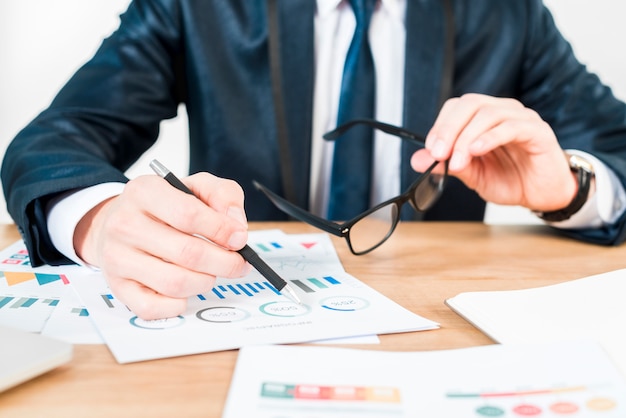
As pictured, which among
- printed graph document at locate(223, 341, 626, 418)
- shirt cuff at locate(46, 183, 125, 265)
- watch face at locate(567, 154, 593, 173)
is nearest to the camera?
printed graph document at locate(223, 341, 626, 418)

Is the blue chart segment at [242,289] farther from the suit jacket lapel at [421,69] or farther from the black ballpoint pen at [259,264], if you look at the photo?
the suit jacket lapel at [421,69]

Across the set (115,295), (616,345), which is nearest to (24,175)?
→ (115,295)

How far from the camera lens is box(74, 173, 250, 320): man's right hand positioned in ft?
1.72

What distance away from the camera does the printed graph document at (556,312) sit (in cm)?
49

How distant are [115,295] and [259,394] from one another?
21 cm

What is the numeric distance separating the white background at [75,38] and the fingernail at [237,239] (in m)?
1.86

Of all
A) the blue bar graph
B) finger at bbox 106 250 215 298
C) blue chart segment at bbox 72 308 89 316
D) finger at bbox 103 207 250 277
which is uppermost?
finger at bbox 103 207 250 277

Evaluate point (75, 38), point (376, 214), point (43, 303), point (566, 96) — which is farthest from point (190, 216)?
point (75, 38)

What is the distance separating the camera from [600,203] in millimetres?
924

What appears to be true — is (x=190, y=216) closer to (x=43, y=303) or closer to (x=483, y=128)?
(x=43, y=303)

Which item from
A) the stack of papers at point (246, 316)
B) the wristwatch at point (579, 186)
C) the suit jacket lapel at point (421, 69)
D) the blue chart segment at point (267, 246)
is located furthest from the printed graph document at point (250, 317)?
the suit jacket lapel at point (421, 69)

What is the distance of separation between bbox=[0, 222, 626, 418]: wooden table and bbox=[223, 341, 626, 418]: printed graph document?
0.10ft

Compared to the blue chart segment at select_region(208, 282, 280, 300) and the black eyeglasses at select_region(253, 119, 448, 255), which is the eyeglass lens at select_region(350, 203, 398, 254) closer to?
the black eyeglasses at select_region(253, 119, 448, 255)

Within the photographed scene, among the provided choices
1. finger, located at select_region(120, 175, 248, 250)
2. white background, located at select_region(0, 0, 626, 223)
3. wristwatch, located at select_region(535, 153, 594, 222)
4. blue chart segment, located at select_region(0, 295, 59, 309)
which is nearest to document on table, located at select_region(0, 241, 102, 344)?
blue chart segment, located at select_region(0, 295, 59, 309)
